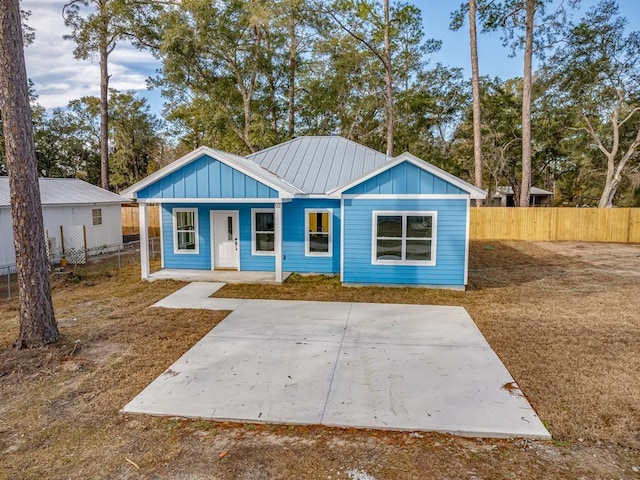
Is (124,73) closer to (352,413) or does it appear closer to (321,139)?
(321,139)

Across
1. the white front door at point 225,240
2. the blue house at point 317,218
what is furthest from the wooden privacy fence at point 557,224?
the white front door at point 225,240

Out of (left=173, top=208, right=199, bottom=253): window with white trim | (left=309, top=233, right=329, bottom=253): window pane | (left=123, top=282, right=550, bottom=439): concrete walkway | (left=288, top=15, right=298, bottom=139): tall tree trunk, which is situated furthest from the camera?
(left=288, top=15, right=298, bottom=139): tall tree trunk

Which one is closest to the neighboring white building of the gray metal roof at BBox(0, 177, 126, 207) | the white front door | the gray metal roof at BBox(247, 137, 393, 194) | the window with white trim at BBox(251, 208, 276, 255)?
the gray metal roof at BBox(0, 177, 126, 207)

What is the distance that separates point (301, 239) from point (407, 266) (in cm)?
318

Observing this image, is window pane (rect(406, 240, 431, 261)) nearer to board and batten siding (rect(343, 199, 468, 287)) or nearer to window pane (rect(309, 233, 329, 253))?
board and batten siding (rect(343, 199, 468, 287))

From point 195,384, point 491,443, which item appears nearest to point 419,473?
point 491,443

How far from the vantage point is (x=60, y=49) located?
71.6 ft

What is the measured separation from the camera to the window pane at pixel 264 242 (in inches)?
477

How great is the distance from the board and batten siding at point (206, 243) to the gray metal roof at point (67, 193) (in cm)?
494

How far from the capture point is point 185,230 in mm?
12508

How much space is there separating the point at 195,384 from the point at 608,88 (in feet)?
95.0

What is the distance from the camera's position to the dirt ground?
140 inches

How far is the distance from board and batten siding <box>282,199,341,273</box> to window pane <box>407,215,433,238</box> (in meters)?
2.23

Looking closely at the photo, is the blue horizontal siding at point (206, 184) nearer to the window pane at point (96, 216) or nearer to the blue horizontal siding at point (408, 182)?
the blue horizontal siding at point (408, 182)
